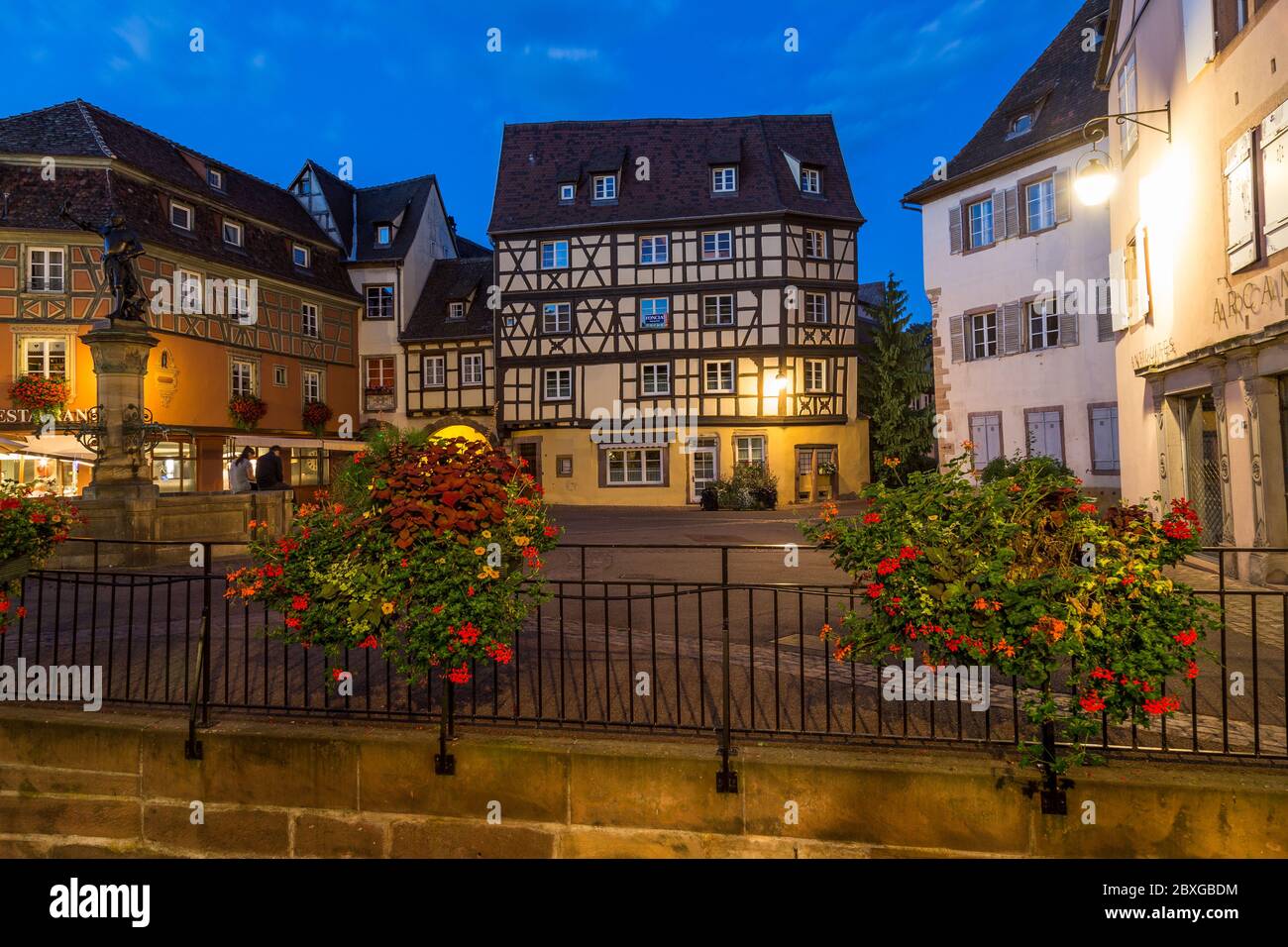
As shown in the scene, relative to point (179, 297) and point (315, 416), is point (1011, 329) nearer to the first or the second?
point (315, 416)

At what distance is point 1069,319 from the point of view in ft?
56.5

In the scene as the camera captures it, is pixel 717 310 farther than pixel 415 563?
Yes

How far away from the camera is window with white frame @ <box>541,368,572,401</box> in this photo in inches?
1134

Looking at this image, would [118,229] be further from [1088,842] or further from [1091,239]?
[1091,239]

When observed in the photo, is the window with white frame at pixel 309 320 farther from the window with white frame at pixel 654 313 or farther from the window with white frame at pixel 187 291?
the window with white frame at pixel 654 313

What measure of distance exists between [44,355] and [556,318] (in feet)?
51.1

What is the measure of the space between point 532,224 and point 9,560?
25706 millimetres

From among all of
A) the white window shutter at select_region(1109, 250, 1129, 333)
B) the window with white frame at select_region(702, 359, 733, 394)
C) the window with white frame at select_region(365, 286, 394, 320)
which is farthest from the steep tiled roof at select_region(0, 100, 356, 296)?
the white window shutter at select_region(1109, 250, 1129, 333)

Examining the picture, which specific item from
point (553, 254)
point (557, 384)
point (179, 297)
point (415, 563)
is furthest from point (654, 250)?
point (415, 563)

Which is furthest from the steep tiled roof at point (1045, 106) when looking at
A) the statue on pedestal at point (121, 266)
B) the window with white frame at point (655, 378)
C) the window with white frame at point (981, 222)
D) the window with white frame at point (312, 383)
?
the window with white frame at point (312, 383)

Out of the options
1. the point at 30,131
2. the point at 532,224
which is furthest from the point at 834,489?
the point at 30,131

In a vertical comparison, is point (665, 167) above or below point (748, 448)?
above

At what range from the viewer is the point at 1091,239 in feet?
54.6

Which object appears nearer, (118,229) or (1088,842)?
(1088,842)
